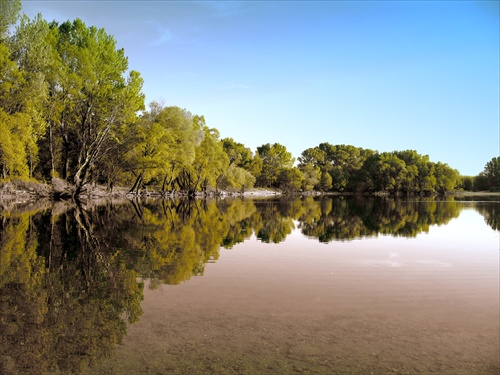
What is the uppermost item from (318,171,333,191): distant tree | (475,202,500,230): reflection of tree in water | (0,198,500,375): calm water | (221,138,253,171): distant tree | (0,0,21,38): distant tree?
(0,0,21,38): distant tree

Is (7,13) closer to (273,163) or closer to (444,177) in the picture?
(273,163)

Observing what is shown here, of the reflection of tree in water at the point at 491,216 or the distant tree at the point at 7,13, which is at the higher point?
the distant tree at the point at 7,13

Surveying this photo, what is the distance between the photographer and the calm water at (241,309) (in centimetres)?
583

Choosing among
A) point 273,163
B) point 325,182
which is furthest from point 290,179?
point 325,182

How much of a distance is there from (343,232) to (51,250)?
1561cm

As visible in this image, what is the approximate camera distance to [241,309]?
8.27 m

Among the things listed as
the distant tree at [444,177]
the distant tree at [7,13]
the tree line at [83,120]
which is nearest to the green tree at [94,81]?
the tree line at [83,120]

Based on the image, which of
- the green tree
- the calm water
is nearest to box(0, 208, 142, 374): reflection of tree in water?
the calm water

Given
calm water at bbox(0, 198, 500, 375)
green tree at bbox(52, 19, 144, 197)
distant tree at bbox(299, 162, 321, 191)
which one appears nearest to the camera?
calm water at bbox(0, 198, 500, 375)

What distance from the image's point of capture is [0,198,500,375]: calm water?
5.83 metres

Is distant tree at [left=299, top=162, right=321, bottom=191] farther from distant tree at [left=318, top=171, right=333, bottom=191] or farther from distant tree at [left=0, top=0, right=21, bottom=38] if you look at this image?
distant tree at [left=0, top=0, right=21, bottom=38]

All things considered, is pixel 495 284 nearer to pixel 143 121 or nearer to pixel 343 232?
pixel 343 232

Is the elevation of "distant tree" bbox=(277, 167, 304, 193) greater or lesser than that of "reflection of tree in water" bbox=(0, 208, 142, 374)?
greater

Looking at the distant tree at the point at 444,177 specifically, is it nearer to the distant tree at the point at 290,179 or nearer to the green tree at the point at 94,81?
the distant tree at the point at 290,179
